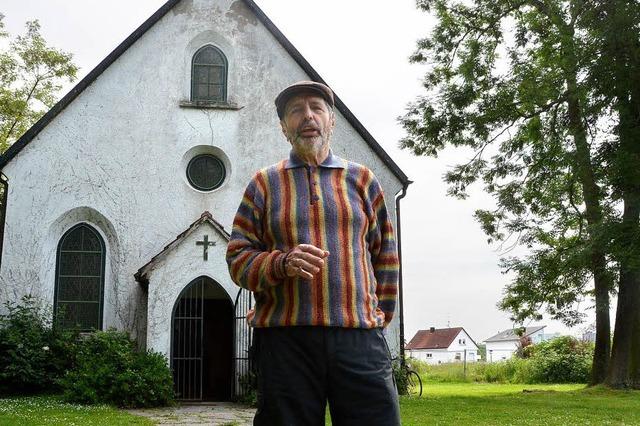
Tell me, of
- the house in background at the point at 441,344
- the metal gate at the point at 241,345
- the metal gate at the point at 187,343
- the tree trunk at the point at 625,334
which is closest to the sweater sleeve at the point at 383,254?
the metal gate at the point at 241,345

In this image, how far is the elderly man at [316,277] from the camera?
100 inches

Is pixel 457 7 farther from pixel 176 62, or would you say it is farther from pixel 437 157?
pixel 176 62

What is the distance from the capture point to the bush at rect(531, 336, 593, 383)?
26.8 metres

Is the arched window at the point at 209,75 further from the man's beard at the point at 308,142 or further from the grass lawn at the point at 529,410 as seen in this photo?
the man's beard at the point at 308,142

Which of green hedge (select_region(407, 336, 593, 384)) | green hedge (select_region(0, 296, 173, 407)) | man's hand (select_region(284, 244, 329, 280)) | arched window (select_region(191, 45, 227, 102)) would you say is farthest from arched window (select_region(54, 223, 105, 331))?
green hedge (select_region(407, 336, 593, 384))

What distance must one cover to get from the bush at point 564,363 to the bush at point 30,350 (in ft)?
60.6

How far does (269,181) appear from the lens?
9.27 feet

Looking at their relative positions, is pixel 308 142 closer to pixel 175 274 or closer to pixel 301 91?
pixel 301 91

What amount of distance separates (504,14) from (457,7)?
3.77 feet

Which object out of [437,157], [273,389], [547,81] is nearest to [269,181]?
[273,389]

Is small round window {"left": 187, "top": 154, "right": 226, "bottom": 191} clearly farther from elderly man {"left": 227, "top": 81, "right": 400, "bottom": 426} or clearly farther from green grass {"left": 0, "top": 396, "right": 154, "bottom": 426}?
elderly man {"left": 227, "top": 81, "right": 400, "bottom": 426}

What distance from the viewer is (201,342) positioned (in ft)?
45.0

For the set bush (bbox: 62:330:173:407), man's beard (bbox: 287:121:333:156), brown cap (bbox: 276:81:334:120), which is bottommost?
bush (bbox: 62:330:173:407)

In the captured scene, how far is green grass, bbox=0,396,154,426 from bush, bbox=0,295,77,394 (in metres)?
0.99
